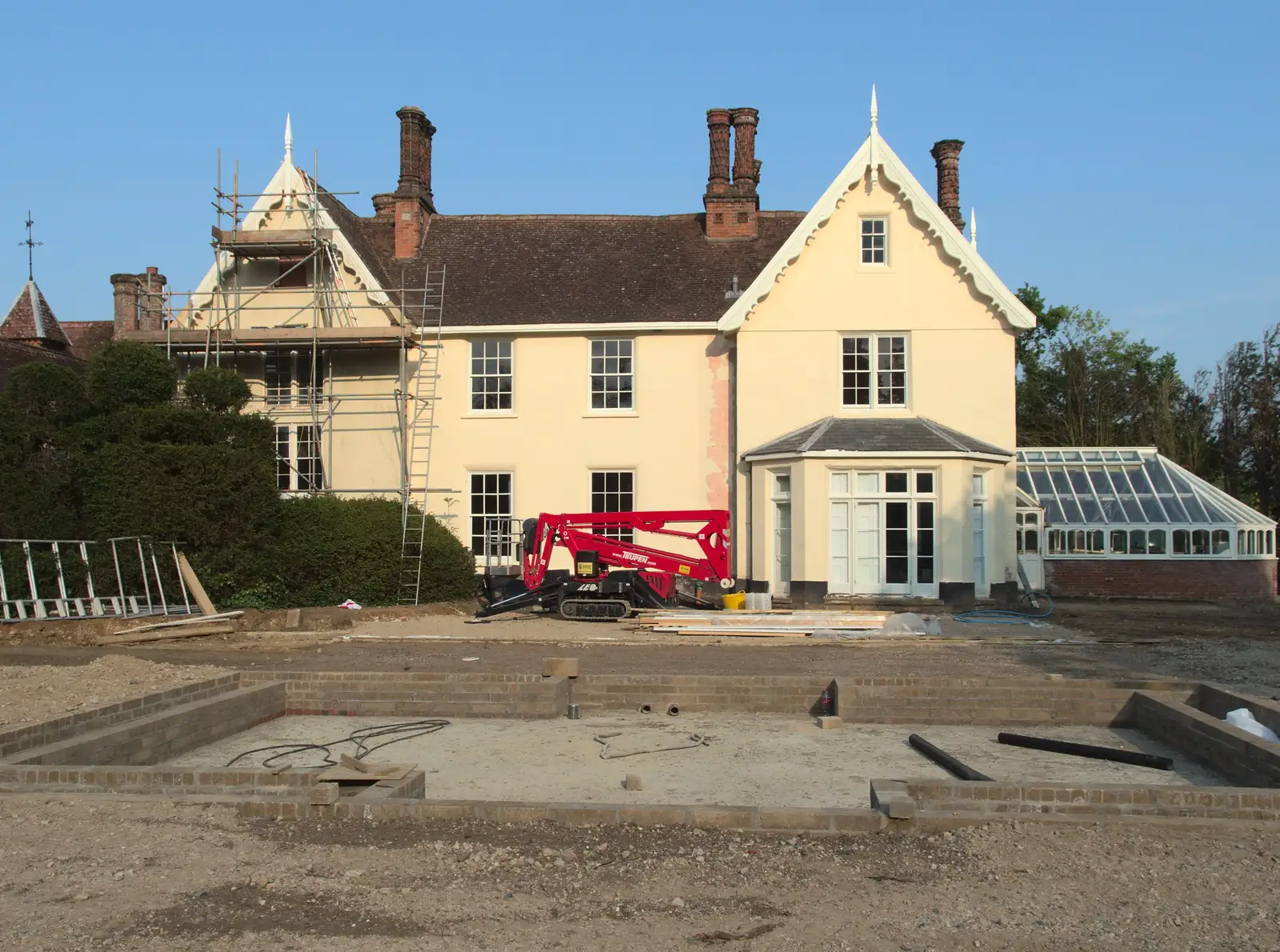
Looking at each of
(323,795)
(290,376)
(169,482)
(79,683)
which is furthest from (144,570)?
(323,795)

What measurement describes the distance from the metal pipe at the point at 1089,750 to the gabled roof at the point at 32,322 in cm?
3912

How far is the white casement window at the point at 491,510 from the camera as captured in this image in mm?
27344

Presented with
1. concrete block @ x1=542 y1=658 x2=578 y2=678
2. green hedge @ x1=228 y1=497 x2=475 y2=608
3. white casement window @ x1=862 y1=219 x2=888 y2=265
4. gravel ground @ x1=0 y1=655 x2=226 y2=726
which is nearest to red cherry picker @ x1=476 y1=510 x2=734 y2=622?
green hedge @ x1=228 y1=497 x2=475 y2=608

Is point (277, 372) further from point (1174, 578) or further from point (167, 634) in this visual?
point (1174, 578)

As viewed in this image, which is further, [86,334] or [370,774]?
[86,334]

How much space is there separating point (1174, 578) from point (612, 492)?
13.9 meters

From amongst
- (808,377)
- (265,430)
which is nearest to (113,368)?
(265,430)

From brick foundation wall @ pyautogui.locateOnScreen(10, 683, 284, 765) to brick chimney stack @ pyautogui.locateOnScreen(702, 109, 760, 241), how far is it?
62.6 feet

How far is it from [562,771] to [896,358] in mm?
17934

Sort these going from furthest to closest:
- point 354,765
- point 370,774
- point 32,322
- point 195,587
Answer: point 32,322
point 195,587
point 354,765
point 370,774

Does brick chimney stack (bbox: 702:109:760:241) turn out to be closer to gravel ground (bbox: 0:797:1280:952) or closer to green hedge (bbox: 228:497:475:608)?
green hedge (bbox: 228:497:475:608)

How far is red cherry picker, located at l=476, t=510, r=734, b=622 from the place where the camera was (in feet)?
75.1

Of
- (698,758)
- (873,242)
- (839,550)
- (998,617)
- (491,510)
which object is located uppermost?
(873,242)

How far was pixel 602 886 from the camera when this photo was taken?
264 inches
